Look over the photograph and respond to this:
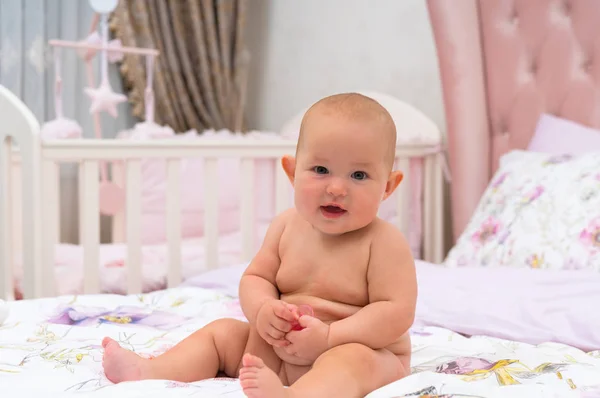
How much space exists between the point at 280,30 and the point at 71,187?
112cm

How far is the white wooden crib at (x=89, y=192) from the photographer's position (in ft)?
5.37

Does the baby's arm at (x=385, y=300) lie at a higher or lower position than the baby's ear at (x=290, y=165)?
lower

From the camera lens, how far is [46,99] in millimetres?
2682

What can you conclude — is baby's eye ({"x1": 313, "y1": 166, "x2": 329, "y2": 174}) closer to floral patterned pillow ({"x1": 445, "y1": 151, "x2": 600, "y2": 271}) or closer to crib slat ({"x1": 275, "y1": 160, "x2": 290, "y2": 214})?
floral patterned pillow ({"x1": 445, "y1": 151, "x2": 600, "y2": 271})

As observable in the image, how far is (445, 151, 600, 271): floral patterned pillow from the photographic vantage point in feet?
4.93

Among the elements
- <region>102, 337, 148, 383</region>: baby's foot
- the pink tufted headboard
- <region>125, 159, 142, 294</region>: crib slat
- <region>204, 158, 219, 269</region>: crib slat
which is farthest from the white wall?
<region>102, 337, 148, 383</region>: baby's foot

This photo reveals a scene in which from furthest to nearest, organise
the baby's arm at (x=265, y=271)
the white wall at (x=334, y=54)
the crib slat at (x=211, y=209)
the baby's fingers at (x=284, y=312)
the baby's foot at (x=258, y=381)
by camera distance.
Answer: the white wall at (x=334, y=54)
the crib slat at (x=211, y=209)
the baby's arm at (x=265, y=271)
the baby's fingers at (x=284, y=312)
the baby's foot at (x=258, y=381)

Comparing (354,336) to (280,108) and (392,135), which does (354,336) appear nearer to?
(392,135)

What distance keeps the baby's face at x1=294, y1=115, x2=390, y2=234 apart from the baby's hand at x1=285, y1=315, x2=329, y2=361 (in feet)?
0.40

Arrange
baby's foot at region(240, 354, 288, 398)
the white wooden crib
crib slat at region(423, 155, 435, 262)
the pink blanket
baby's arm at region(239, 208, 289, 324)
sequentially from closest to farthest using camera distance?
baby's foot at region(240, 354, 288, 398)
baby's arm at region(239, 208, 289, 324)
the pink blanket
the white wooden crib
crib slat at region(423, 155, 435, 262)

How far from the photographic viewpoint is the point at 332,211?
0.89 meters

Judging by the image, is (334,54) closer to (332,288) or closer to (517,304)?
(517,304)

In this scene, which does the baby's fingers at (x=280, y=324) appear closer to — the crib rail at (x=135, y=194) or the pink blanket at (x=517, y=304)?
the pink blanket at (x=517, y=304)

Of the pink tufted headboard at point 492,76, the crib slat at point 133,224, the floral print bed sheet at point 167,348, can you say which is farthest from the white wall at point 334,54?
the floral print bed sheet at point 167,348
